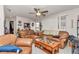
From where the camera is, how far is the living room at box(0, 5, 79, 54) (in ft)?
8.96

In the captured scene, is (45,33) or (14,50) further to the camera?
(45,33)

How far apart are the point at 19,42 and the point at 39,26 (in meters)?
0.48

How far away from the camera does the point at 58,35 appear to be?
9.07 ft

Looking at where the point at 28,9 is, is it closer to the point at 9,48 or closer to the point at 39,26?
the point at 39,26

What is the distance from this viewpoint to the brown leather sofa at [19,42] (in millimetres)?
2705

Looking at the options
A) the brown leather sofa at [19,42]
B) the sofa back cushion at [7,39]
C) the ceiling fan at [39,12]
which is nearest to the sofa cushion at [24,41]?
the brown leather sofa at [19,42]

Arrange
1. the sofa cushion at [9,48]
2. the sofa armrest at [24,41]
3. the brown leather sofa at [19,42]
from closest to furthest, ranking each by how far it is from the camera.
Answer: the sofa cushion at [9,48]
the brown leather sofa at [19,42]
the sofa armrest at [24,41]

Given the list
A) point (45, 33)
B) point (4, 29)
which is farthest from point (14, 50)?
point (45, 33)

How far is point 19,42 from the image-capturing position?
280cm

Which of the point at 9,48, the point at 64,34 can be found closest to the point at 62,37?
the point at 64,34

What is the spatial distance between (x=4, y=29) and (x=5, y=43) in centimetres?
26

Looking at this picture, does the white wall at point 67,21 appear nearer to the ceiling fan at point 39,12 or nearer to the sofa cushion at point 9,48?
the ceiling fan at point 39,12
